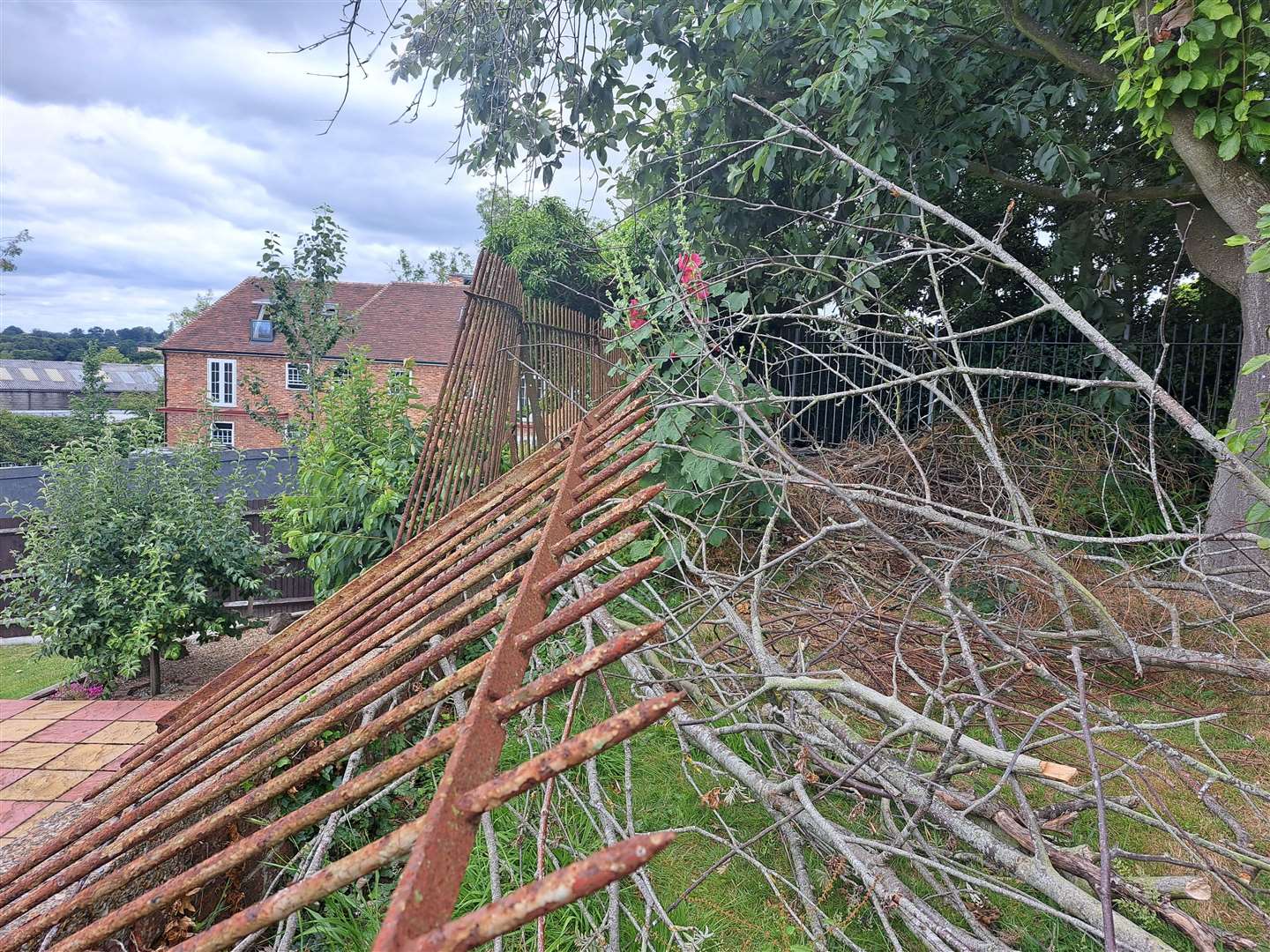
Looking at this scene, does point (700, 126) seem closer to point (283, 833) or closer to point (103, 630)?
point (283, 833)

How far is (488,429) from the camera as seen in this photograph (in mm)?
4238

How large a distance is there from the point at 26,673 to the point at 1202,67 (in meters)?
12.0

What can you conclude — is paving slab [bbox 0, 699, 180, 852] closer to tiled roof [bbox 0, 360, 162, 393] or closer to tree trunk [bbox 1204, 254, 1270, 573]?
tree trunk [bbox 1204, 254, 1270, 573]

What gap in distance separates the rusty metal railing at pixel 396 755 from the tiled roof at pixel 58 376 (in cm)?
6714

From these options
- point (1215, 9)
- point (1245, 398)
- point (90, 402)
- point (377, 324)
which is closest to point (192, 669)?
point (1215, 9)

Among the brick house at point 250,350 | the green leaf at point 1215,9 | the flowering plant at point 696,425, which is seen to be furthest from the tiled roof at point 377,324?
the green leaf at point 1215,9

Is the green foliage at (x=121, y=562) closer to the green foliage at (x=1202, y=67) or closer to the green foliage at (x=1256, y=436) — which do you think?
the green foliage at (x=1256, y=436)

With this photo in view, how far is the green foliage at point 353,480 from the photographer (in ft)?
13.5

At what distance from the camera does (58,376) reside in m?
64.8

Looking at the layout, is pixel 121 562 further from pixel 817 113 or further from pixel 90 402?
pixel 90 402

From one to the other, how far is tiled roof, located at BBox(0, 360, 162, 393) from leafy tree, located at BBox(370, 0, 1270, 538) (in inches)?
2575

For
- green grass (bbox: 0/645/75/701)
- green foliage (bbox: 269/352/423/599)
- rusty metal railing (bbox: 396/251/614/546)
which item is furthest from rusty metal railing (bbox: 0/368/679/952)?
green grass (bbox: 0/645/75/701)

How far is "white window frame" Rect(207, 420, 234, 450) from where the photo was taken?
6559mm

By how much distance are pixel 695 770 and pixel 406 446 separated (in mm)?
2871
